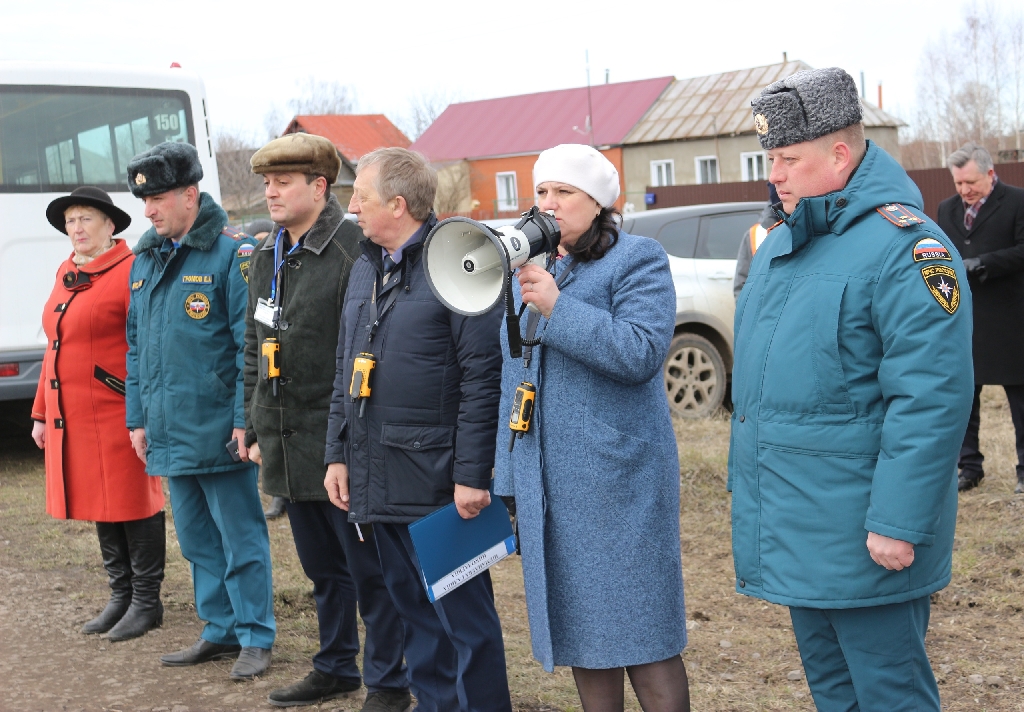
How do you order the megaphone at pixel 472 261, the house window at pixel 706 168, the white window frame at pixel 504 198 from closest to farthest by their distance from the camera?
1. the megaphone at pixel 472 261
2. the house window at pixel 706 168
3. the white window frame at pixel 504 198

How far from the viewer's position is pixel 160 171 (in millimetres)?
4426

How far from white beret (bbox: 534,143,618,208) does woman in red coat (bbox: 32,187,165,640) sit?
8.91 ft

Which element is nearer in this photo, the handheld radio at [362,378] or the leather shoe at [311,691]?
the handheld radio at [362,378]

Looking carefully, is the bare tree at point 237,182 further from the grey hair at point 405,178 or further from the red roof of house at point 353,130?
the grey hair at point 405,178

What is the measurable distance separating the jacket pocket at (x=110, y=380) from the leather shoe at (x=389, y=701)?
200cm

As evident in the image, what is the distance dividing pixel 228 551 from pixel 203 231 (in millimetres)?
1305

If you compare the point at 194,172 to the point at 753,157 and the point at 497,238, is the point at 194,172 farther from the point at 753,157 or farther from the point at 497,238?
the point at 753,157

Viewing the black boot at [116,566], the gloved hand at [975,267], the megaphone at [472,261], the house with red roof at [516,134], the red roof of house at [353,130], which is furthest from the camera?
the red roof of house at [353,130]

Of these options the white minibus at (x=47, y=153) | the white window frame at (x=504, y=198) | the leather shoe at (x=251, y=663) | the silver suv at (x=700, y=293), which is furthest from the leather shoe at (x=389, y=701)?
the white window frame at (x=504, y=198)

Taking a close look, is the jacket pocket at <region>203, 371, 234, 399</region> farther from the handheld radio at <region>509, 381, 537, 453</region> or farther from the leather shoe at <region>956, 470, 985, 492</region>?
the leather shoe at <region>956, 470, 985, 492</region>

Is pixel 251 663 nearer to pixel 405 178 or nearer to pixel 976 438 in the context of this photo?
pixel 405 178

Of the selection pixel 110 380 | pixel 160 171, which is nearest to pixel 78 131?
pixel 110 380

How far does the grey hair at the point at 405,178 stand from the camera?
11.5 ft

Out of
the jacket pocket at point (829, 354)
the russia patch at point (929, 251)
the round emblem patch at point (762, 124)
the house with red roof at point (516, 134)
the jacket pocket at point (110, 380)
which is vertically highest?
the house with red roof at point (516, 134)
